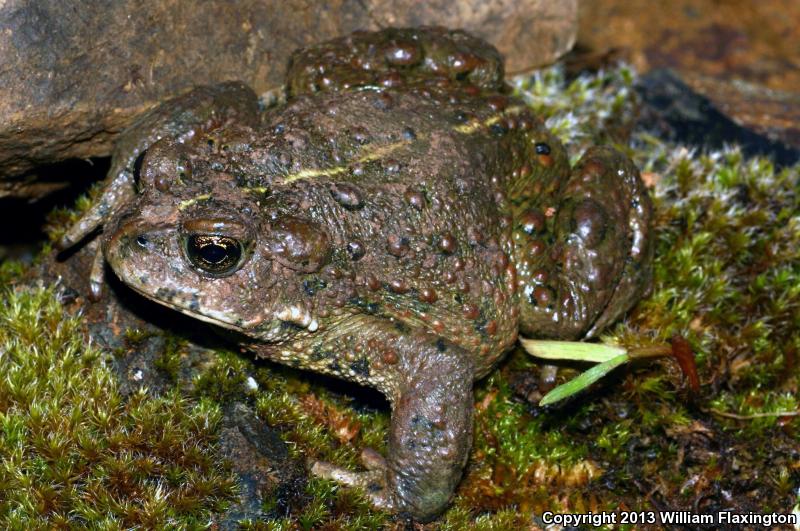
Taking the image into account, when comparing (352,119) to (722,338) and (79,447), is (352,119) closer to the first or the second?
(79,447)

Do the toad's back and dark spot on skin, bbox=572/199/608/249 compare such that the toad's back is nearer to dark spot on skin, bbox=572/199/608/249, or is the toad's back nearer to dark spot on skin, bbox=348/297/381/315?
dark spot on skin, bbox=348/297/381/315

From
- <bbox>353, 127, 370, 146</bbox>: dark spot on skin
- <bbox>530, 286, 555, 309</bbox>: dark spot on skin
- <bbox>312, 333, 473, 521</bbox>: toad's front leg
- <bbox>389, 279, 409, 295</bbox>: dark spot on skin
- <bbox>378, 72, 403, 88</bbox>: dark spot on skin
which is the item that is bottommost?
<bbox>312, 333, 473, 521</bbox>: toad's front leg

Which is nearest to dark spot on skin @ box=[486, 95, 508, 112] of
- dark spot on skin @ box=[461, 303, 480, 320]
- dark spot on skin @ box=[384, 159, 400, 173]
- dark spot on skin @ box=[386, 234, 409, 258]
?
dark spot on skin @ box=[384, 159, 400, 173]

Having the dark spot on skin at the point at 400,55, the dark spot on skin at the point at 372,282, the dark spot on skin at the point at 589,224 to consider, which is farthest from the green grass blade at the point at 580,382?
the dark spot on skin at the point at 400,55

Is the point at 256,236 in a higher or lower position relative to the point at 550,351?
higher

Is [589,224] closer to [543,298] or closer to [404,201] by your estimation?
[543,298]

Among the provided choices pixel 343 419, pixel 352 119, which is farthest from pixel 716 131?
pixel 343 419

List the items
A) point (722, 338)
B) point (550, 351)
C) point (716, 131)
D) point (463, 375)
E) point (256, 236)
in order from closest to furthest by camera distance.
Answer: point (256, 236), point (463, 375), point (550, 351), point (722, 338), point (716, 131)
